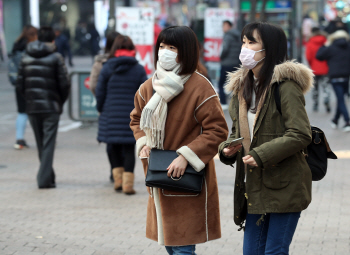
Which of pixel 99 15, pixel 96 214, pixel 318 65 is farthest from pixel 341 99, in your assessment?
pixel 99 15

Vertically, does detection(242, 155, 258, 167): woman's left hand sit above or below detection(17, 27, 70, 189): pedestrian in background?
above

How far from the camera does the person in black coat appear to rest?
677cm

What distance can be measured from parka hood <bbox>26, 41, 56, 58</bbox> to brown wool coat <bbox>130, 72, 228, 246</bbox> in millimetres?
3941

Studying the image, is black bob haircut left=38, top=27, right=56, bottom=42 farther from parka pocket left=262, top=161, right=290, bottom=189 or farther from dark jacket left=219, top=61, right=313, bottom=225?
parka pocket left=262, top=161, right=290, bottom=189

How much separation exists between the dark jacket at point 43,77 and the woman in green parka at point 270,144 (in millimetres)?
4111

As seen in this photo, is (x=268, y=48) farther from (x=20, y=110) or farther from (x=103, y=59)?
(x=20, y=110)

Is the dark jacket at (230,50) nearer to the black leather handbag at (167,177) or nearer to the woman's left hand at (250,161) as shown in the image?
the black leather handbag at (167,177)

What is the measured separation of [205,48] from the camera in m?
15.8

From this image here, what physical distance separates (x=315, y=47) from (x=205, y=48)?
3307mm

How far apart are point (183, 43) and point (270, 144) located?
2.64 ft

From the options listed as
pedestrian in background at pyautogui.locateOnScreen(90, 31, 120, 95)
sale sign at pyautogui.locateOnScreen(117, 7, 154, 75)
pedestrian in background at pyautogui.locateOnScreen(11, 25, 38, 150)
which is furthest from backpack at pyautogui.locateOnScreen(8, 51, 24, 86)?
pedestrian in background at pyautogui.locateOnScreen(90, 31, 120, 95)

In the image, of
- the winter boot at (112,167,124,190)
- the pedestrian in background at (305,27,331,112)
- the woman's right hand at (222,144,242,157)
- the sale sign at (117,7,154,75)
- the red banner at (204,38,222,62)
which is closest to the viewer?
the woman's right hand at (222,144,242,157)

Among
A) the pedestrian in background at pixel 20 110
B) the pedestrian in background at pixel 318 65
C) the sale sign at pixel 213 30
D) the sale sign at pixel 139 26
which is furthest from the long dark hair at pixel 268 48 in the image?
the sale sign at pixel 213 30

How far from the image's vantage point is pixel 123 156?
7.12m
